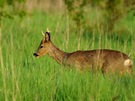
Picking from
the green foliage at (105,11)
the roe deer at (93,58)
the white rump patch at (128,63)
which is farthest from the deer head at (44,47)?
the green foliage at (105,11)

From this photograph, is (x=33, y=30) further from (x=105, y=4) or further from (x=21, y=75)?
(x=21, y=75)

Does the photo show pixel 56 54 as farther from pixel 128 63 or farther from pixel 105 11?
pixel 105 11

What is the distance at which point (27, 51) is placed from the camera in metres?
11.4

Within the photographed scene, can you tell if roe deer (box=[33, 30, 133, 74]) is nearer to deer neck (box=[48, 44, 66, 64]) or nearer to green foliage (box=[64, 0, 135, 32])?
deer neck (box=[48, 44, 66, 64])

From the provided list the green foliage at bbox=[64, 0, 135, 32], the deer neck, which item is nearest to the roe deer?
the deer neck

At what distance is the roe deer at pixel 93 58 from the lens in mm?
9375

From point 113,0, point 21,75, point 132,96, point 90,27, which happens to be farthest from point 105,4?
point 132,96

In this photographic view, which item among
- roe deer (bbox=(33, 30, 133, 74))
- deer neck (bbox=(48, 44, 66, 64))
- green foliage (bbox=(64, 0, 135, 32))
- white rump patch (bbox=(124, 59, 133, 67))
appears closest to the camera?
white rump patch (bbox=(124, 59, 133, 67))

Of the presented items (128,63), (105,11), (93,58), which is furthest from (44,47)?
(105,11)

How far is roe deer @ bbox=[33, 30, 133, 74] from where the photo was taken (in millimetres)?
9375

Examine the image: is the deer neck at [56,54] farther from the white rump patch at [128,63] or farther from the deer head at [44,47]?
the white rump patch at [128,63]

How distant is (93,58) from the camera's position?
9.89 metres

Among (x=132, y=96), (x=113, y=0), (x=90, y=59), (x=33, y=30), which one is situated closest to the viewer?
(x=132, y=96)

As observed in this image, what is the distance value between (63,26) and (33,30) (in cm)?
208
